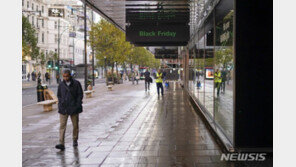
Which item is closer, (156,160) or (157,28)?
(156,160)

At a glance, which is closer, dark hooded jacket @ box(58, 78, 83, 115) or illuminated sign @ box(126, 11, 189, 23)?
dark hooded jacket @ box(58, 78, 83, 115)

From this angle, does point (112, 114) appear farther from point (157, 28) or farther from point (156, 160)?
point (156, 160)

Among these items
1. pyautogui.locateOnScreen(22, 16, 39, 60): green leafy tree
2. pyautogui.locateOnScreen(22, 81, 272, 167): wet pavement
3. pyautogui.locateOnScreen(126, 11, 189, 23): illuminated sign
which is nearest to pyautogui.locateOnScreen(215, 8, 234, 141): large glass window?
pyautogui.locateOnScreen(22, 81, 272, 167): wet pavement

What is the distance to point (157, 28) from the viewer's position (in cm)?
1281

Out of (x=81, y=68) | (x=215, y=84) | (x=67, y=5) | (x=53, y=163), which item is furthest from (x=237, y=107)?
(x=67, y=5)

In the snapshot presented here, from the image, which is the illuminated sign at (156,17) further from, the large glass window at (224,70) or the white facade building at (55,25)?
the white facade building at (55,25)

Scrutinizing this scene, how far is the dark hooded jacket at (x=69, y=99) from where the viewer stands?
721 cm

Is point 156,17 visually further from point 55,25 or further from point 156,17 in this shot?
point 55,25

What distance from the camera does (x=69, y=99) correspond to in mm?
7223

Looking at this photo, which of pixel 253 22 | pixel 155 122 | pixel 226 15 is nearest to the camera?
pixel 253 22

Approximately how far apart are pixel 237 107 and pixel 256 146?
2.60 feet

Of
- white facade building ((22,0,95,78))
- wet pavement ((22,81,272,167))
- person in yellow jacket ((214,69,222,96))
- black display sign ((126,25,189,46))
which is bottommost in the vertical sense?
wet pavement ((22,81,272,167))

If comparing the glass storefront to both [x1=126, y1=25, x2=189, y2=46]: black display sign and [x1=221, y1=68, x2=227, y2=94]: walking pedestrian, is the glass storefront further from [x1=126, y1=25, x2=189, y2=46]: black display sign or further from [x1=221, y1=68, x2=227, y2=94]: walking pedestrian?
[x1=126, y1=25, x2=189, y2=46]: black display sign

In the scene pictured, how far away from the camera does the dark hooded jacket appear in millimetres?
7215
